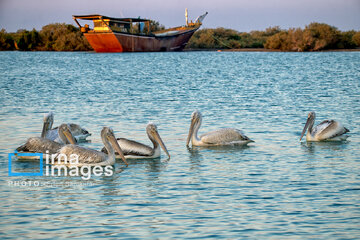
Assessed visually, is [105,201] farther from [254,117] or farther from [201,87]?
[201,87]

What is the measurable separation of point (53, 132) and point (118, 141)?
1578mm

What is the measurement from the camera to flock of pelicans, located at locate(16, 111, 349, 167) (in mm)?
9664

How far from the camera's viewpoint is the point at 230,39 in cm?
9338

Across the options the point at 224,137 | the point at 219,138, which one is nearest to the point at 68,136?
the point at 219,138

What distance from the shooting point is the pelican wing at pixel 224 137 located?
11586 mm

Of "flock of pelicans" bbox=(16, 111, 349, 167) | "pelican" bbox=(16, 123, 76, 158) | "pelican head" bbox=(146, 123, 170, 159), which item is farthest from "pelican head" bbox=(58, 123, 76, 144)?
"pelican head" bbox=(146, 123, 170, 159)

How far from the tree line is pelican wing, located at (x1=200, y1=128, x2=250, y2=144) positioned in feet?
223

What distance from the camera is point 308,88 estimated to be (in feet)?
83.6

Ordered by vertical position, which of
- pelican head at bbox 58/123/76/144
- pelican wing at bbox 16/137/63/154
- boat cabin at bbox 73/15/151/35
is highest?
boat cabin at bbox 73/15/151/35

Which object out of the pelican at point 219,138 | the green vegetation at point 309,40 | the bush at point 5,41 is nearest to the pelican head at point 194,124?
the pelican at point 219,138

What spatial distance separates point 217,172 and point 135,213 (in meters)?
2.43

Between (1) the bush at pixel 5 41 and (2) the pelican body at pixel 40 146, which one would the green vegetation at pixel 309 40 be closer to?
(1) the bush at pixel 5 41

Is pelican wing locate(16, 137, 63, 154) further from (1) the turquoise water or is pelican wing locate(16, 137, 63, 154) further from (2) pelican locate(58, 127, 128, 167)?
(2) pelican locate(58, 127, 128, 167)

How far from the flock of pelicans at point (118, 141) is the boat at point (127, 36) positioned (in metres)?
58.1
